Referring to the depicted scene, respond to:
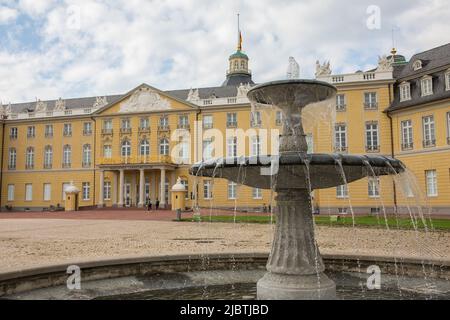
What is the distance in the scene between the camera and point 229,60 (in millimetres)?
62031

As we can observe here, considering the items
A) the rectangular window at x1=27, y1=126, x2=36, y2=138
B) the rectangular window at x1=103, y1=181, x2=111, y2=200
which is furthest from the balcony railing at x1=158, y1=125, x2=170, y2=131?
the rectangular window at x1=27, y1=126, x2=36, y2=138

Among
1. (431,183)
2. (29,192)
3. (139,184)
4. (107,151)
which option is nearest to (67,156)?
(107,151)

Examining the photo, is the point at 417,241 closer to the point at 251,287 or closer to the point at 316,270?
the point at 251,287

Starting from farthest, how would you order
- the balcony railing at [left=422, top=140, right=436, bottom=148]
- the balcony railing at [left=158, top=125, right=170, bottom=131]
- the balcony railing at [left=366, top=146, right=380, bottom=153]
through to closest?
1. the balcony railing at [left=158, top=125, right=170, bottom=131]
2. the balcony railing at [left=366, top=146, right=380, bottom=153]
3. the balcony railing at [left=422, top=140, right=436, bottom=148]

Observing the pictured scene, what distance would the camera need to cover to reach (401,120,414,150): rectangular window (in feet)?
111

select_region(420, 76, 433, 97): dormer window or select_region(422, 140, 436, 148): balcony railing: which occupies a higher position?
select_region(420, 76, 433, 97): dormer window

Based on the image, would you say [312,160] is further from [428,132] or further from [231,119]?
[231,119]

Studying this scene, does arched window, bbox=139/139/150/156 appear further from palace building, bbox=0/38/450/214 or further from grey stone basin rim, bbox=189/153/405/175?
grey stone basin rim, bbox=189/153/405/175

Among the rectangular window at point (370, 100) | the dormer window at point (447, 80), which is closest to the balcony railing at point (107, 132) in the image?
the rectangular window at point (370, 100)

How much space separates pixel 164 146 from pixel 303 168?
40571 millimetres

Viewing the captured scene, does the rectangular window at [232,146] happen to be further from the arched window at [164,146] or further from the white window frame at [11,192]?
the white window frame at [11,192]

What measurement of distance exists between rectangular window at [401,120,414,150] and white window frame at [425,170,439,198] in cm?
266
